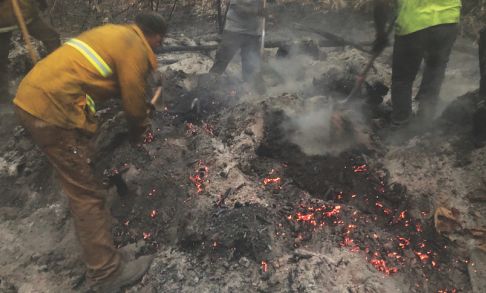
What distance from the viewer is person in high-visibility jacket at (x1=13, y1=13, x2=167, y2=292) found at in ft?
10.5

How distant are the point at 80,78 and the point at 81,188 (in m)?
0.94

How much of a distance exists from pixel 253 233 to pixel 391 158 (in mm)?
2288

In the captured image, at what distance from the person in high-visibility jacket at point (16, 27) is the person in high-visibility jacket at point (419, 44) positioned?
4.57 meters

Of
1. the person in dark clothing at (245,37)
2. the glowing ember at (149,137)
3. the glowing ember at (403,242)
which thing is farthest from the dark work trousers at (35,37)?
the glowing ember at (403,242)

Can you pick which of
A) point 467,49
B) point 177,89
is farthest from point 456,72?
point 177,89

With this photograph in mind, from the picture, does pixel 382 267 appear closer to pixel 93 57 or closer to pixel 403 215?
pixel 403 215

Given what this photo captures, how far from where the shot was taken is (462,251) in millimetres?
3787

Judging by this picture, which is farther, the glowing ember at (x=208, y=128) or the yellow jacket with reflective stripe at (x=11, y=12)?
the glowing ember at (x=208, y=128)

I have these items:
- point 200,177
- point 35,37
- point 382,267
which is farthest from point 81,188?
point 35,37

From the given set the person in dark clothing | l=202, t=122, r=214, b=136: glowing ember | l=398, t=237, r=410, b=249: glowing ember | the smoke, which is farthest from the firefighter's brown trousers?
the person in dark clothing

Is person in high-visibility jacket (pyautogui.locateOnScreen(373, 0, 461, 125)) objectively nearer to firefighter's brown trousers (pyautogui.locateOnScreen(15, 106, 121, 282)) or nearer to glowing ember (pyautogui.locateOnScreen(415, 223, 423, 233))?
glowing ember (pyautogui.locateOnScreen(415, 223, 423, 233))

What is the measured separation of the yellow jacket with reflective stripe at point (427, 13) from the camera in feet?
14.9

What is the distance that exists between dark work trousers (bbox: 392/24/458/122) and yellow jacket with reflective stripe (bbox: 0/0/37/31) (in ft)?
15.9

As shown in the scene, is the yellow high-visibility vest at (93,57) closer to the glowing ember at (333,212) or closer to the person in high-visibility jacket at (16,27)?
the glowing ember at (333,212)
